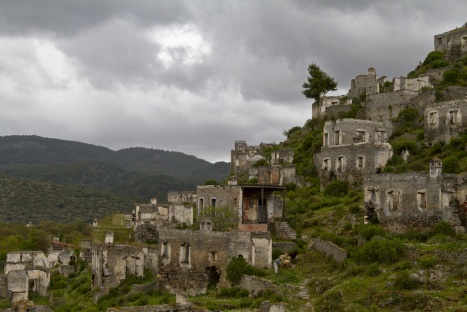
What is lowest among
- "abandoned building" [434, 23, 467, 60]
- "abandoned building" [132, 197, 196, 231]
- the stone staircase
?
the stone staircase

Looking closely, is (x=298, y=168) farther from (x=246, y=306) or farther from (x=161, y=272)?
(x=246, y=306)

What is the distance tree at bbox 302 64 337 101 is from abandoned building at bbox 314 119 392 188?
49.4ft

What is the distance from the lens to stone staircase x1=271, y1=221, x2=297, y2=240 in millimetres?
41969

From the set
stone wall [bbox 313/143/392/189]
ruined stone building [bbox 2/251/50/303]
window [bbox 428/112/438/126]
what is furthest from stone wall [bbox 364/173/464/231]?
ruined stone building [bbox 2/251/50/303]

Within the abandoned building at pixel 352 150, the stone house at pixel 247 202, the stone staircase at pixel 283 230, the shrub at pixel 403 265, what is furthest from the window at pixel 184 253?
the abandoned building at pixel 352 150

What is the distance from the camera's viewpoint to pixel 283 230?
42.6 m

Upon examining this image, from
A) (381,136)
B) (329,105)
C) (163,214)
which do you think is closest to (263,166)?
(163,214)

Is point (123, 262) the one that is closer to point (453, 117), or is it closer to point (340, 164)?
point (340, 164)

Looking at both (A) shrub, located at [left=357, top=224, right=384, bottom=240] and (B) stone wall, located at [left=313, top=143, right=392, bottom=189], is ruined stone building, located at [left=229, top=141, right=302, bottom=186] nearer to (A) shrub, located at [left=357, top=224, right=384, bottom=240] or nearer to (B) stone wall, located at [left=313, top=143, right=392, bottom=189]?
(B) stone wall, located at [left=313, top=143, right=392, bottom=189]

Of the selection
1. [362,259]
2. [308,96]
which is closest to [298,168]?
[308,96]

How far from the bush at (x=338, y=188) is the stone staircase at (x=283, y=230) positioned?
565 cm

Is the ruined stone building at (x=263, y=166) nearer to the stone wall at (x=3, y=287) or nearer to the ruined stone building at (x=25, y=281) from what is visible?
the ruined stone building at (x=25, y=281)

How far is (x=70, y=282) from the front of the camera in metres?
54.3

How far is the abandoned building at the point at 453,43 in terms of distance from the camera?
65.9 m
